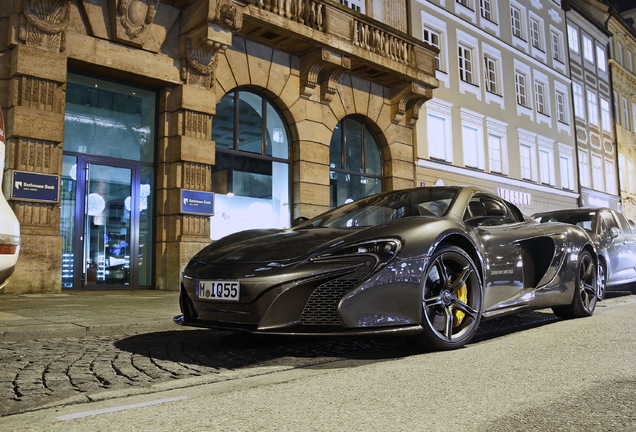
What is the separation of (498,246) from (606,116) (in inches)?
1150

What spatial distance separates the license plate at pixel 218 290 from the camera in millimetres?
3674

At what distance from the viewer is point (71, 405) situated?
2688 mm

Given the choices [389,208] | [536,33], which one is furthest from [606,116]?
[389,208]

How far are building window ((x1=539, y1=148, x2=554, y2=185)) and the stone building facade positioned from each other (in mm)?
11697

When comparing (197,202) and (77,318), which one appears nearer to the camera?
(77,318)

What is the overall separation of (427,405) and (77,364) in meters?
2.32

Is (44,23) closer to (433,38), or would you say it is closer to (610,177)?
(433,38)

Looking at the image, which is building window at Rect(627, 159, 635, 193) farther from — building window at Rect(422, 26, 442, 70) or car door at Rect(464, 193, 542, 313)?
car door at Rect(464, 193, 542, 313)

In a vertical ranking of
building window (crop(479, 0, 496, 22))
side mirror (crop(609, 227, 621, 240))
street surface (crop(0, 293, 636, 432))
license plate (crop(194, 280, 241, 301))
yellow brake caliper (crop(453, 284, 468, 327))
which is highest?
building window (crop(479, 0, 496, 22))

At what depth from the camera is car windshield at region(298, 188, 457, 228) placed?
15.0 ft

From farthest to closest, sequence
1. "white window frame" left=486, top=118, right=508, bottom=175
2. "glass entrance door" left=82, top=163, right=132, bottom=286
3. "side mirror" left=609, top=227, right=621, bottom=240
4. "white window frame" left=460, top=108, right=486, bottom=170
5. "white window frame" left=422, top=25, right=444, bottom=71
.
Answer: "white window frame" left=486, top=118, right=508, bottom=175 → "white window frame" left=460, top=108, right=486, bottom=170 → "white window frame" left=422, top=25, right=444, bottom=71 → "glass entrance door" left=82, top=163, right=132, bottom=286 → "side mirror" left=609, top=227, right=621, bottom=240

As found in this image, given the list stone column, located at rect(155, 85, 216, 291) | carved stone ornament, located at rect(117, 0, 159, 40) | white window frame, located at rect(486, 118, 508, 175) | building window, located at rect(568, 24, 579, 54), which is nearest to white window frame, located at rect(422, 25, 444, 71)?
white window frame, located at rect(486, 118, 508, 175)

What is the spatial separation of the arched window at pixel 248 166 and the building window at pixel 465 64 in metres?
8.22

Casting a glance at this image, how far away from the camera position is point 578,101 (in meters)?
26.9
